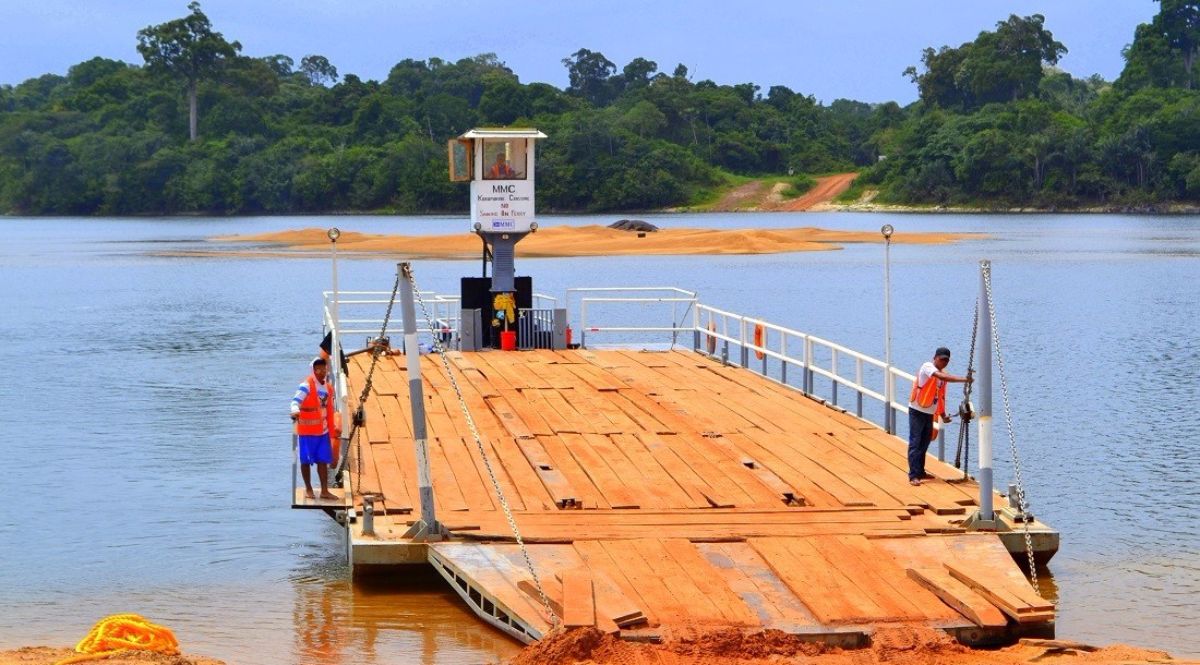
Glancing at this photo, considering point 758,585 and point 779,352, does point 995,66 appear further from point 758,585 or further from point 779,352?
point 758,585

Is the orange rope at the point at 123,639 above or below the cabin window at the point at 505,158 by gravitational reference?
below

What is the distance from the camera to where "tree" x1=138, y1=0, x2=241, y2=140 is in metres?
156

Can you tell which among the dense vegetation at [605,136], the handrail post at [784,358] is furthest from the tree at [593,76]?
the handrail post at [784,358]

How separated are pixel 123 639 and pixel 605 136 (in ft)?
394

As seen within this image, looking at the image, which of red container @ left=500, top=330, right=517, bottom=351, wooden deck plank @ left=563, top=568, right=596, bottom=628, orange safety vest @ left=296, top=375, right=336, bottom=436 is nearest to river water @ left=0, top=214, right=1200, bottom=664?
wooden deck plank @ left=563, top=568, right=596, bottom=628

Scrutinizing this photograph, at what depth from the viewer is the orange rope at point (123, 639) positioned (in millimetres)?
10945

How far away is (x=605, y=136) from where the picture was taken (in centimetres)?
12988

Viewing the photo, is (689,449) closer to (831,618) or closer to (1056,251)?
(831,618)

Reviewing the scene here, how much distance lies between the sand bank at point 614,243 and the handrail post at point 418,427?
66828 mm

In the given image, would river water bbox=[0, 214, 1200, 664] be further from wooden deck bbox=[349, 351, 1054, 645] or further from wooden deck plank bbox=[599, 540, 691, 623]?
wooden deck plank bbox=[599, 540, 691, 623]

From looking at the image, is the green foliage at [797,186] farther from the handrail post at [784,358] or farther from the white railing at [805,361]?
the handrail post at [784,358]

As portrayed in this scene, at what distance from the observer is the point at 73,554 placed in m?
17.6

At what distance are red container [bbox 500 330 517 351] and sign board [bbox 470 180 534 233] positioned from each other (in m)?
1.61

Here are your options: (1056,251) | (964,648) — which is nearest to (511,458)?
(964,648)
